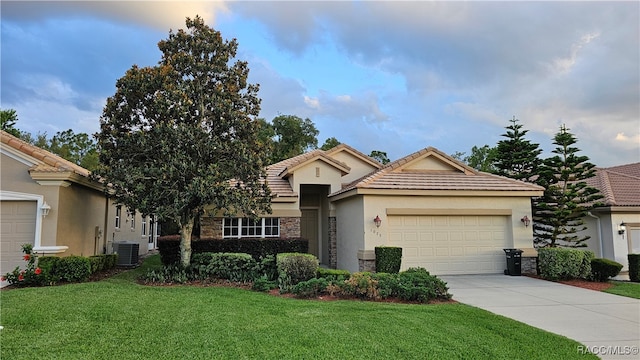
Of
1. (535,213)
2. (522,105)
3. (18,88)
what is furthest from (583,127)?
(18,88)

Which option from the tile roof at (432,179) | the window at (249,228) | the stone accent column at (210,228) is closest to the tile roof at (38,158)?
the stone accent column at (210,228)

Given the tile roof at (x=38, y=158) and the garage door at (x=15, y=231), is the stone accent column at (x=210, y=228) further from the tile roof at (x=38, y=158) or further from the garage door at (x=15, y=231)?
the garage door at (x=15, y=231)

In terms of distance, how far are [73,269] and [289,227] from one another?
7902 mm

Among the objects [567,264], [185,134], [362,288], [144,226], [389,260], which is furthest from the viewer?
[144,226]

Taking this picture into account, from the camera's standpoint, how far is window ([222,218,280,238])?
16016 mm

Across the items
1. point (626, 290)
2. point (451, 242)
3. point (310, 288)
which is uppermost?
point (451, 242)

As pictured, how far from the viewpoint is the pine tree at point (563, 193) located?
1555 cm

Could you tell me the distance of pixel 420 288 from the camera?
863cm

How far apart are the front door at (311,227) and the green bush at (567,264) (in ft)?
31.4

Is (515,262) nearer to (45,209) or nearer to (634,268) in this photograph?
(634,268)

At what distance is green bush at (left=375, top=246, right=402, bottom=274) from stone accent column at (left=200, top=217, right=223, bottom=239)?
680cm

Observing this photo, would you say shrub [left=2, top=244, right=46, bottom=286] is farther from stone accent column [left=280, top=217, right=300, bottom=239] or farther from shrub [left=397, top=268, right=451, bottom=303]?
shrub [left=397, top=268, right=451, bottom=303]

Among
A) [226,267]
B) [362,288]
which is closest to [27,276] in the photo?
[226,267]

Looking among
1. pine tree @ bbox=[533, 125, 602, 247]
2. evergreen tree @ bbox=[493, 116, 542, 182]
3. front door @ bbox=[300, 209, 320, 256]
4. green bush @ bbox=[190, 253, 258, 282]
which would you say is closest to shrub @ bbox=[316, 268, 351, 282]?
green bush @ bbox=[190, 253, 258, 282]
